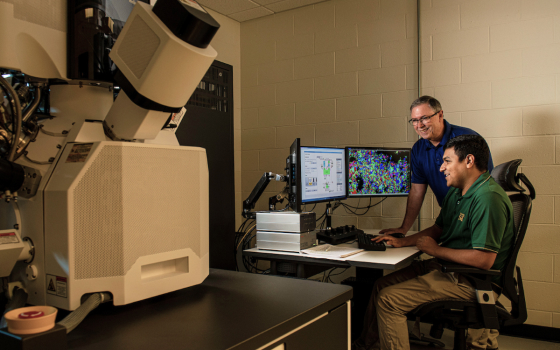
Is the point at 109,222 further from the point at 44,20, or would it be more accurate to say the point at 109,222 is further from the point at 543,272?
the point at 543,272

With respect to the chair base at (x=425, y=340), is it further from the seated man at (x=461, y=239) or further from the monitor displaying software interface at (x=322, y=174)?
the monitor displaying software interface at (x=322, y=174)

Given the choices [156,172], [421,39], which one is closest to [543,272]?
[421,39]

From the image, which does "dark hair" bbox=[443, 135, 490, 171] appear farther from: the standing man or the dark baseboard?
the dark baseboard

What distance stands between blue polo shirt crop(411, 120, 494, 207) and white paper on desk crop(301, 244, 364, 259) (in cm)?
77

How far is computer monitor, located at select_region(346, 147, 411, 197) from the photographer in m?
2.69

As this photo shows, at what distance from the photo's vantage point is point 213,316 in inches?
27.0

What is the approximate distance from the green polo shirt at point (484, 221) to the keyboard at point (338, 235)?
0.54 meters

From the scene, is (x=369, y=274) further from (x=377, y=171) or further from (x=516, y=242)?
(x=516, y=242)

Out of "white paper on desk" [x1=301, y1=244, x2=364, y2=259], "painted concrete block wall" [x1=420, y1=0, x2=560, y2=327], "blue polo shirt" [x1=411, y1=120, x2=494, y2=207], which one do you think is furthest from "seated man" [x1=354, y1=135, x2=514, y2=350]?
"painted concrete block wall" [x1=420, y1=0, x2=560, y2=327]

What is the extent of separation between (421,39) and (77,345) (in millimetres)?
2993

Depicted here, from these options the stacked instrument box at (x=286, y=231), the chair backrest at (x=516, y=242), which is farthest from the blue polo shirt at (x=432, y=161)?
the stacked instrument box at (x=286, y=231)

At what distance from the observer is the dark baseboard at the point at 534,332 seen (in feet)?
8.31

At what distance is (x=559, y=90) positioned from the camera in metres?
2.52

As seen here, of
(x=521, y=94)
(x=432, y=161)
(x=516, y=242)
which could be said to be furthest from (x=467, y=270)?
(x=521, y=94)
